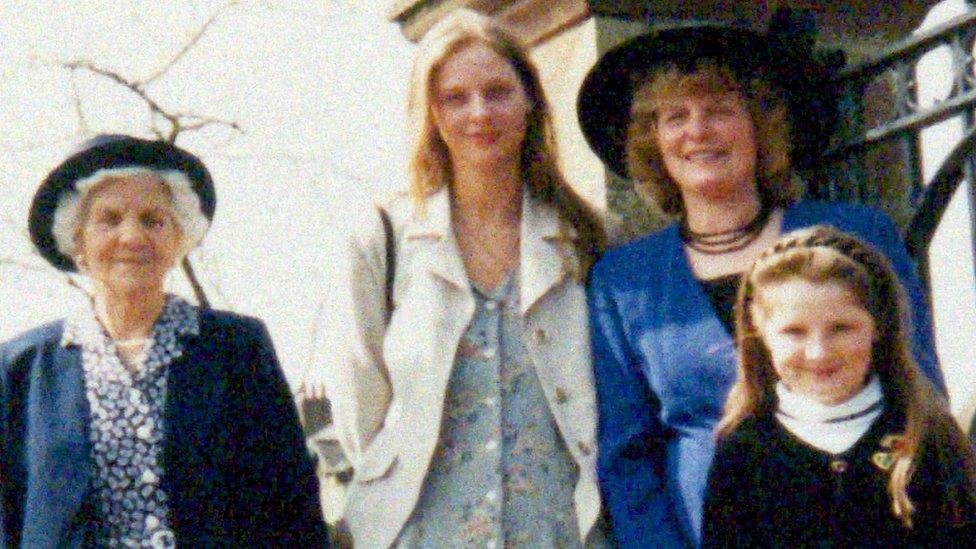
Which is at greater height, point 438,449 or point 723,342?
point 723,342

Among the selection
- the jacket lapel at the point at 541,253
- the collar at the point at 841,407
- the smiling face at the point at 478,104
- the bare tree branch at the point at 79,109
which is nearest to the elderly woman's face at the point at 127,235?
the smiling face at the point at 478,104

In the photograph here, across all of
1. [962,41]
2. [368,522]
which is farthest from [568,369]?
[962,41]

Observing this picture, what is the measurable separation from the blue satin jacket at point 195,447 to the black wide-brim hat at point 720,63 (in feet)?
3.13

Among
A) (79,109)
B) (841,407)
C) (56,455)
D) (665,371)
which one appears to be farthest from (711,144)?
(79,109)

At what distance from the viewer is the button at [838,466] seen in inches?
96.8

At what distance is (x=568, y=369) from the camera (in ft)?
10.3

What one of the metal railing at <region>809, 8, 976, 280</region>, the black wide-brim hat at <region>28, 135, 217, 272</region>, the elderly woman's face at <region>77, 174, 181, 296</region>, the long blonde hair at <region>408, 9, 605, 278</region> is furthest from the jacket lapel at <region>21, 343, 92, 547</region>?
the metal railing at <region>809, 8, 976, 280</region>

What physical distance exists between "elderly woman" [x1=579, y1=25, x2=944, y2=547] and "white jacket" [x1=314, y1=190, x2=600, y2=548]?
0.07 m

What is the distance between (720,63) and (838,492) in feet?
3.34

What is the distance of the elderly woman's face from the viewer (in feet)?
10.2

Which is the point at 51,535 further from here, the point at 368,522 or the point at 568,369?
the point at 568,369

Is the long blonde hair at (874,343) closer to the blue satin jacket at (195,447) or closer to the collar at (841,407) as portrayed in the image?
the collar at (841,407)

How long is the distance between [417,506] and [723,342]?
79 cm

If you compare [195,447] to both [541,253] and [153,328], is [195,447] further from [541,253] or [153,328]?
[541,253]
